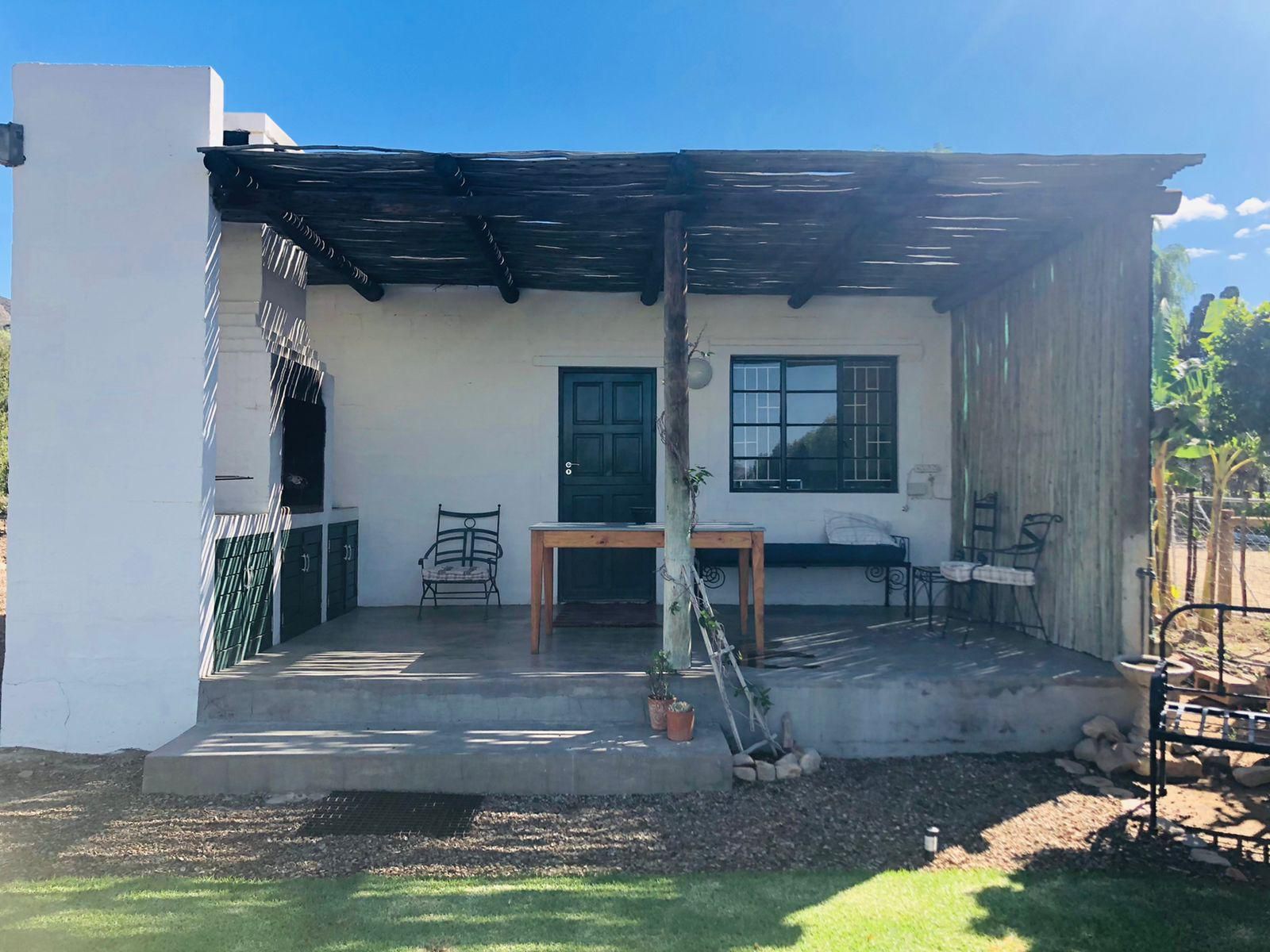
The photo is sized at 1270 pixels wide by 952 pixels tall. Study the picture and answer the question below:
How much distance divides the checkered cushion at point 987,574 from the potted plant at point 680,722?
7.97ft

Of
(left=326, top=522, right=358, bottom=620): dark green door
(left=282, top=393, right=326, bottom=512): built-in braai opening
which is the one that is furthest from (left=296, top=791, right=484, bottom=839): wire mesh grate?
Result: (left=326, top=522, right=358, bottom=620): dark green door

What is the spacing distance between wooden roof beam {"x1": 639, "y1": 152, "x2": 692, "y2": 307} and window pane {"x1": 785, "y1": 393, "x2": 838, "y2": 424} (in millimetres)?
1564

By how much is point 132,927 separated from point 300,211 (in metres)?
3.81

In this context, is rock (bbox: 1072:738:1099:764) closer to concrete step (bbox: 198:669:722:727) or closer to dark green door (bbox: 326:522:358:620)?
concrete step (bbox: 198:669:722:727)

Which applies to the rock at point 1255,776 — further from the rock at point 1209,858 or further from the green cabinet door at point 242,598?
the green cabinet door at point 242,598

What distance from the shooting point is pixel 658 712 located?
4.30m

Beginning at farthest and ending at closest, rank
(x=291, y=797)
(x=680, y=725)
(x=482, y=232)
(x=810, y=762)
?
(x=482, y=232) < (x=810, y=762) < (x=680, y=725) < (x=291, y=797)

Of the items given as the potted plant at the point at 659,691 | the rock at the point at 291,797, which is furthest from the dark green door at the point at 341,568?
the potted plant at the point at 659,691

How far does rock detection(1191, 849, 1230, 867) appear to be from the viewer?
10.6ft

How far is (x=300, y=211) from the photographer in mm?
4828

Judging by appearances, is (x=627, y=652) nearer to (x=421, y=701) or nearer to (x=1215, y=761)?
(x=421, y=701)

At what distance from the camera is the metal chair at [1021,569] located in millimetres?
5402

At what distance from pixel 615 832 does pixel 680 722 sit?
2.49ft

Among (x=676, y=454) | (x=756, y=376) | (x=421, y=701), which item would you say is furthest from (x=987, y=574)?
(x=421, y=701)
